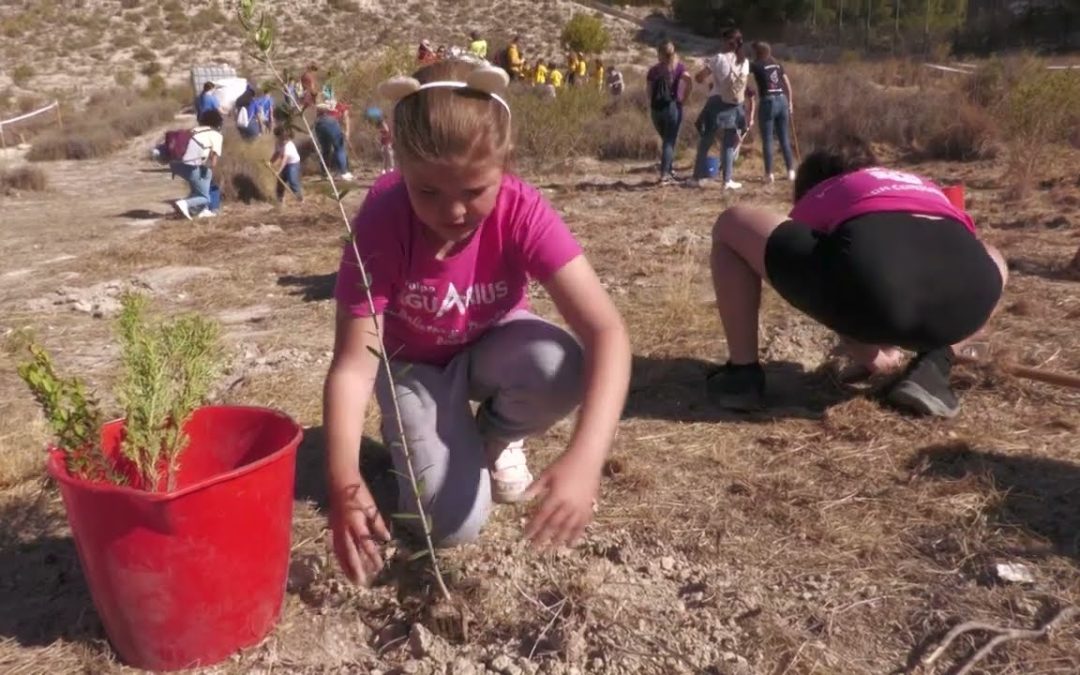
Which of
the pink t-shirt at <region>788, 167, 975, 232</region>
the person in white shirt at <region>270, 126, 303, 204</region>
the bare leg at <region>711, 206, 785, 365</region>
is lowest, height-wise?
the person in white shirt at <region>270, 126, 303, 204</region>

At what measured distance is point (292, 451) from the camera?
1.81 m

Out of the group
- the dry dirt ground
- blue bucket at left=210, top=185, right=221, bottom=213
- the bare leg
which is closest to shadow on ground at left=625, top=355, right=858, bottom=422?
the dry dirt ground

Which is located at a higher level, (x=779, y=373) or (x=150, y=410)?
(x=150, y=410)

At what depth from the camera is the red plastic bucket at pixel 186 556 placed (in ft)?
5.47

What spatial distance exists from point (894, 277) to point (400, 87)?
1.42 meters

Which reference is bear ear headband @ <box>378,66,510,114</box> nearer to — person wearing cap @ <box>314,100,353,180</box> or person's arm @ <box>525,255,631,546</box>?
person's arm @ <box>525,255,631,546</box>

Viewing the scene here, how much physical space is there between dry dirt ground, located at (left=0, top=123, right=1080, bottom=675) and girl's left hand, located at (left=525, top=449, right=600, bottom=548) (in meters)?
0.40

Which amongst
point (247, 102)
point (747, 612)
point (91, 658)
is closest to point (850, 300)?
point (747, 612)

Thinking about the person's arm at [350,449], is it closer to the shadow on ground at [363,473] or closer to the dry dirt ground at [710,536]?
the dry dirt ground at [710,536]

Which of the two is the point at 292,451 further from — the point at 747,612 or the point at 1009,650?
the point at 1009,650

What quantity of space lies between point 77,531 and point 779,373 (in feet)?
7.65

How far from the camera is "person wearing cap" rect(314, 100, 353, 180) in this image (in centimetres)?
936

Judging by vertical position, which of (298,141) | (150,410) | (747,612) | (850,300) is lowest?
(298,141)

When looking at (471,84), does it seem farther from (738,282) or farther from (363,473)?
(738,282)
